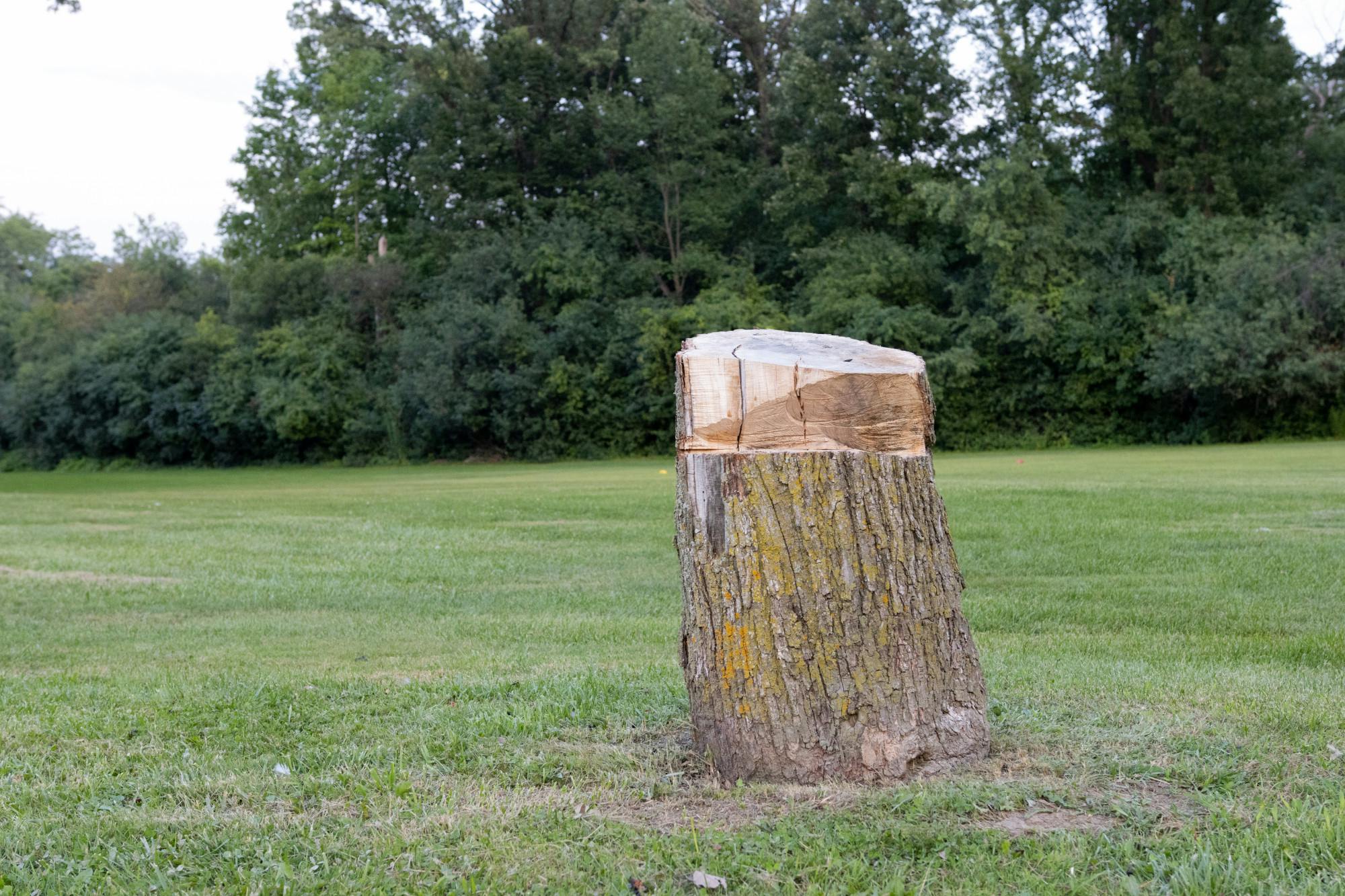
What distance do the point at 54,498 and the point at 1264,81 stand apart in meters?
32.8

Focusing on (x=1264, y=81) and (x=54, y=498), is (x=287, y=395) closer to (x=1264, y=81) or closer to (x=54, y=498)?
(x=54, y=498)

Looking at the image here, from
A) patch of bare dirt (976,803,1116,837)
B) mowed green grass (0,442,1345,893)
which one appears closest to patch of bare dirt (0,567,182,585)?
mowed green grass (0,442,1345,893)

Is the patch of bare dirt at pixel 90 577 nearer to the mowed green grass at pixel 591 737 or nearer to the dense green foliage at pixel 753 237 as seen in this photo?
the mowed green grass at pixel 591 737

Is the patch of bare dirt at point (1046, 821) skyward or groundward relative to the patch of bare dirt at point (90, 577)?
skyward

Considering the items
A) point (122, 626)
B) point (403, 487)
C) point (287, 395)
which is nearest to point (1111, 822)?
point (122, 626)

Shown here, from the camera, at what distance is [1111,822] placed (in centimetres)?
330

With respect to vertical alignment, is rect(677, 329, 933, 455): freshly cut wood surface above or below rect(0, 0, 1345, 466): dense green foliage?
below

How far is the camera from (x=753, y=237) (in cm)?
4359

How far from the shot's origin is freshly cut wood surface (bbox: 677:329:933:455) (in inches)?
152

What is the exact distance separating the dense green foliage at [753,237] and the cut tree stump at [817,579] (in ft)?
104

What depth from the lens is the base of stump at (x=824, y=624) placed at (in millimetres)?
3709

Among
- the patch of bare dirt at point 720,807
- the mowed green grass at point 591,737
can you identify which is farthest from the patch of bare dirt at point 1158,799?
the patch of bare dirt at point 720,807

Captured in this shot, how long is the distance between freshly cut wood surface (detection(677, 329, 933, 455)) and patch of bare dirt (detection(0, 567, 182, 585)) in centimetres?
803

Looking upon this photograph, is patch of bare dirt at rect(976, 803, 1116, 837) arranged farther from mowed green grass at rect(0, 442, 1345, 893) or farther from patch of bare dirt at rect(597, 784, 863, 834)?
patch of bare dirt at rect(597, 784, 863, 834)
